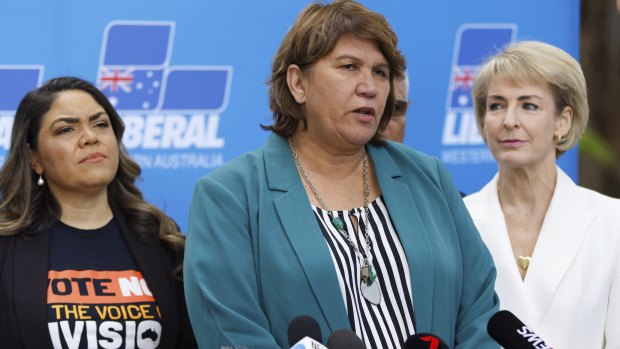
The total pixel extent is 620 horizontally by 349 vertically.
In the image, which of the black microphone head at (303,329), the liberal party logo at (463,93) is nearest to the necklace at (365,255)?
the black microphone head at (303,329)

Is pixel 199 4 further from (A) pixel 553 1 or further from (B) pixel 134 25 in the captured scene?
(A) pixel 553 1

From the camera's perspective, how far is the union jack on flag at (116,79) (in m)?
4.67

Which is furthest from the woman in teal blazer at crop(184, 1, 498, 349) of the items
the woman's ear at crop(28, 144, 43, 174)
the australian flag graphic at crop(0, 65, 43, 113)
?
the australian flag graphic at crop(0, 65, 43, 113)

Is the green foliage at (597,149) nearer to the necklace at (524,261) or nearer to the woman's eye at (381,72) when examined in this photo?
the necklace at (524,261)

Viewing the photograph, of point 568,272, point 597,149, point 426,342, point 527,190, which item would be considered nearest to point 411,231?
point 426,342

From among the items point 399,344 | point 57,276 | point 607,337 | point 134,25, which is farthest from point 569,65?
point 57,276

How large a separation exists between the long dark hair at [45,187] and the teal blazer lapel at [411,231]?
3.67ft

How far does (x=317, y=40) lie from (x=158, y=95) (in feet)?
4.98

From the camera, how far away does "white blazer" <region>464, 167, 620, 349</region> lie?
3.92 meters

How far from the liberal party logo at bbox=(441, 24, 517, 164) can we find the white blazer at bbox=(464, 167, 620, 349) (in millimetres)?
1029

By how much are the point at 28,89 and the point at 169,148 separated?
2.15ft

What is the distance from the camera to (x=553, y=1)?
540 cm

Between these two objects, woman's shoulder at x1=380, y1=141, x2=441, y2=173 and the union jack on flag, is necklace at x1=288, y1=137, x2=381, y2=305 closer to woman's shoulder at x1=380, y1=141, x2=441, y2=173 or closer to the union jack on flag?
woman's shoulder at x1=380, y1=141, x2=441, y2=173

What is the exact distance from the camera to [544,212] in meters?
4.29
